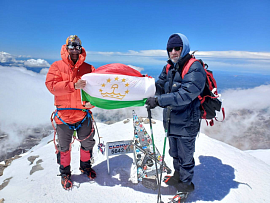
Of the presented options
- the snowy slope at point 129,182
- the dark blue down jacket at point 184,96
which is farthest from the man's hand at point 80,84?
the snowy slope at point 129,182

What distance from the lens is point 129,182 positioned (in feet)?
14.5

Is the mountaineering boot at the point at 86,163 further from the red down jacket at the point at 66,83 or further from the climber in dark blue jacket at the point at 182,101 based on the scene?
the climber in dark blue jacket at the point at 182,101

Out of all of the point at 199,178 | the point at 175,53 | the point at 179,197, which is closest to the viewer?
the point at 175,53

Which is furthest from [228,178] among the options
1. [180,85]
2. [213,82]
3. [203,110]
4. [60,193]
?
[60,193]

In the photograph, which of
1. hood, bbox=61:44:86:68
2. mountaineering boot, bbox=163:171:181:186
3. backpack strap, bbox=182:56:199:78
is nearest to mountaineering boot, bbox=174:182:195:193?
mountaineering boot, bbox=163:171:181:186

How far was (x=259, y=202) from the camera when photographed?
3.83 m

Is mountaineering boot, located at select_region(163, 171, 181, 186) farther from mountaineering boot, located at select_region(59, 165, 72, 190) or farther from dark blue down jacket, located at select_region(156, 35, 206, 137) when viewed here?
mountaineering boot, located at select_region(59, 165, 72, 190)

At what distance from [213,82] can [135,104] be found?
173cm

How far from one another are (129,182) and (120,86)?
9.15 feet

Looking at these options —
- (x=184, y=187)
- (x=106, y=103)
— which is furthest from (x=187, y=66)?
(x=184, y=187)

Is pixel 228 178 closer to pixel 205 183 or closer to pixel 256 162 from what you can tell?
pixel 205 183

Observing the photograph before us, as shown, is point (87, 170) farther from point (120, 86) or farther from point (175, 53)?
point (175, 53)

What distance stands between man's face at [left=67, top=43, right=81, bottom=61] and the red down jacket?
0.09m

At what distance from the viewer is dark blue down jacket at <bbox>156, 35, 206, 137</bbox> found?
9.59 ft
